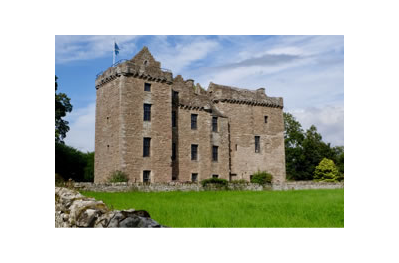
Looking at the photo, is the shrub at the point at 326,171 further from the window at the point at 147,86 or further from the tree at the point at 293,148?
the window at the point at 147,86

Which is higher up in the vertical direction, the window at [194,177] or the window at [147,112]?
the window at [147,112]

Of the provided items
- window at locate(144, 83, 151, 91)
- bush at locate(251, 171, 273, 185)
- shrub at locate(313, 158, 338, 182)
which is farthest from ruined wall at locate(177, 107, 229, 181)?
shrub at locate(313, 158, 338, 182)

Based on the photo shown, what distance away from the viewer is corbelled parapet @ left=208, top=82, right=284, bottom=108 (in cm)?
3450

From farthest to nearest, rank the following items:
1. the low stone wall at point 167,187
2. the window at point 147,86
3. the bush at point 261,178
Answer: the bush at point 261,178, the window at point 147,86, the low stone wall at point 167,187

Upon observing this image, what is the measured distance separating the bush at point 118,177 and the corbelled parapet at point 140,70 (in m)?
7.45

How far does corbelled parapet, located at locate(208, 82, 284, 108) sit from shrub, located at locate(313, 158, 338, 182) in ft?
35.2

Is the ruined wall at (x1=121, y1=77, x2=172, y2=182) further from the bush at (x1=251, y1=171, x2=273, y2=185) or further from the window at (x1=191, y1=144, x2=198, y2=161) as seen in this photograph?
the bush at (x1=251, y1=171, x2=273, y2=185)

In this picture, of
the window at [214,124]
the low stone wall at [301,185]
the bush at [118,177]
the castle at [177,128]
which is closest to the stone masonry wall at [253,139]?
the castle at [177,128]

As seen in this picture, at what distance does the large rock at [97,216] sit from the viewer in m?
4.61

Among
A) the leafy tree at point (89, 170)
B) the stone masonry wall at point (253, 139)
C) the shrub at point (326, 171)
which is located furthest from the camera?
the leafy tree at point (89, 170)

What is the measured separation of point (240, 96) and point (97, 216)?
1209 inches
